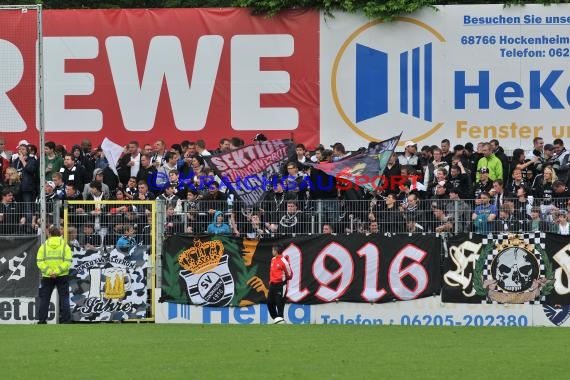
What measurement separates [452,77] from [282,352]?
1395 cm

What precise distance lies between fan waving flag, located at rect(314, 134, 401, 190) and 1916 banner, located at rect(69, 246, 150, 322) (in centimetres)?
399

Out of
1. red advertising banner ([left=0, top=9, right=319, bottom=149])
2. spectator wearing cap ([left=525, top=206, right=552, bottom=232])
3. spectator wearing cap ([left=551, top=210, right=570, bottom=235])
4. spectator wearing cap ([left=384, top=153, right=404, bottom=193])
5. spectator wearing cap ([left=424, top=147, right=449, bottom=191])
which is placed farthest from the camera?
red advertising banner ([left=0, top=9, right=319, bottom=149])

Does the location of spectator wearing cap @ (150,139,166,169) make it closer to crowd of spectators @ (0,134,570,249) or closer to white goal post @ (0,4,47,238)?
crowd of spectators @ (0,134,570,249)

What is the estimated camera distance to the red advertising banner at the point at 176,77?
98.4ft

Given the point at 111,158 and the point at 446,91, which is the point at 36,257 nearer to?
the point at 111,158

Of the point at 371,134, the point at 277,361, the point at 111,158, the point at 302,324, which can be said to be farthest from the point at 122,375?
the point at 371,134

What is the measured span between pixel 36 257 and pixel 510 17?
12712 millimetres

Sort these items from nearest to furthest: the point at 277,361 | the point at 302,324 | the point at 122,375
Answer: the point at 122,375 < the point at 277,361 < the point at 302,324

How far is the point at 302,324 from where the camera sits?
23.3m

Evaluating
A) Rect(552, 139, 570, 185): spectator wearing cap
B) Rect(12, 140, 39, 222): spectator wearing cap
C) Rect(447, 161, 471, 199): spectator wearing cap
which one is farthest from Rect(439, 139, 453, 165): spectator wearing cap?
Rect(12, 140, 39, 222): spectator wearing cap

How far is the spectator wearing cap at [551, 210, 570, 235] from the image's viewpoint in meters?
23.0

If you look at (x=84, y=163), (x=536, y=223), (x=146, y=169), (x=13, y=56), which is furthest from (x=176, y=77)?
(x=536, y=223)

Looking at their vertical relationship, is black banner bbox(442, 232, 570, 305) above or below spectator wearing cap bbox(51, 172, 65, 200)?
below

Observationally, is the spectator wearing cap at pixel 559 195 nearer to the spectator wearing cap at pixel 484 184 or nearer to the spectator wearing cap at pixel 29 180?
the spectator wearing cap at pixel 484 184
